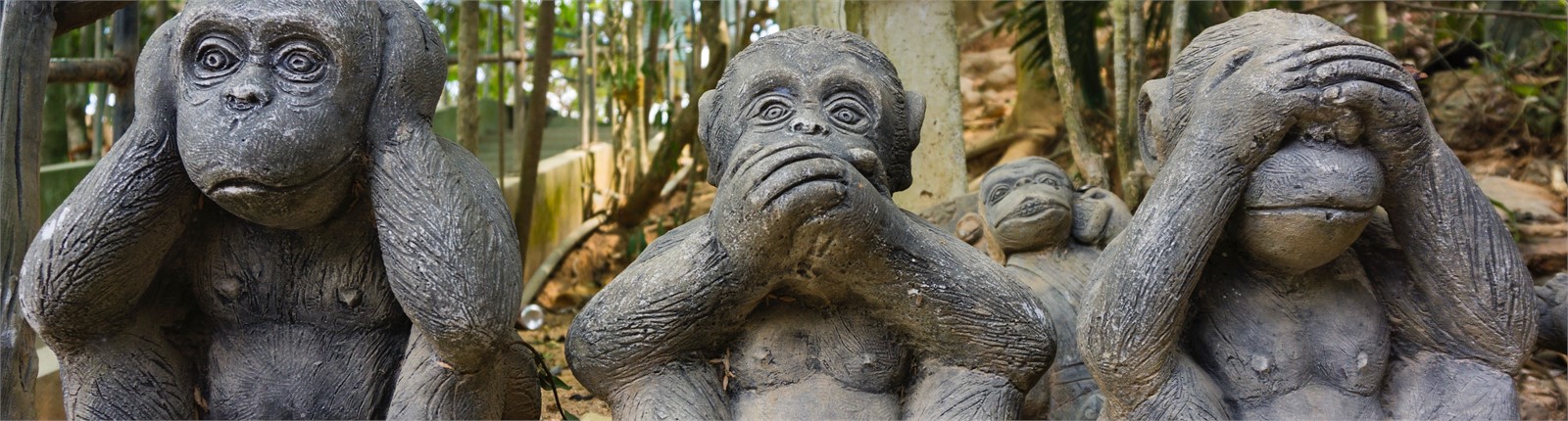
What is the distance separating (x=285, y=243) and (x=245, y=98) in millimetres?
388

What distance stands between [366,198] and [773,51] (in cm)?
77

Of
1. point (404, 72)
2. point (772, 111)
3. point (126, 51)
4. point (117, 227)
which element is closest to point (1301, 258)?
point (772, 111)

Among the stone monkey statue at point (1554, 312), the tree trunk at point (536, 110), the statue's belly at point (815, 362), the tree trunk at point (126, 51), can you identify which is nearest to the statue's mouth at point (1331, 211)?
the stone monkey statue at point (1554, 312)

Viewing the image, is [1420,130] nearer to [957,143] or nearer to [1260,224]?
[1260,224]

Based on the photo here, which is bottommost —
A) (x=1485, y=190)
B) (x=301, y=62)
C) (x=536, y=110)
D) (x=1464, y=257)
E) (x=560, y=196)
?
(x=560, y=196)

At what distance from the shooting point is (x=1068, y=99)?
4.30 m

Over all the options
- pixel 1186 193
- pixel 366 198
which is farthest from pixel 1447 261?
pixel 366 198

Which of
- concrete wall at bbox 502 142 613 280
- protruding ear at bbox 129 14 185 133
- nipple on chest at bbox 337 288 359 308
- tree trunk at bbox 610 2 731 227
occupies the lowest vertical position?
concrete wall at bbox 502 142 613 280

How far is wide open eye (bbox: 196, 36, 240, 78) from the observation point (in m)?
2.45

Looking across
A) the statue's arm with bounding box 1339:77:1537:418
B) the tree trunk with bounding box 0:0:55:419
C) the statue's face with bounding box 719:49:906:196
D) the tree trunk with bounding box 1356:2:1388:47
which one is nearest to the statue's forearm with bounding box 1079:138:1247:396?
the statue's arm with bounding box 1339:77:1537:418

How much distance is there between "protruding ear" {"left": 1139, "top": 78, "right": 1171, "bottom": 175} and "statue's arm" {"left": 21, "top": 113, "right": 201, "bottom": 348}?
1710 millimetres

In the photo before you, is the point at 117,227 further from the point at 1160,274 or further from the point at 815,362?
the point at 1160,274

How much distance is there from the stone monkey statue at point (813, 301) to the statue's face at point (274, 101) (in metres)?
0.52

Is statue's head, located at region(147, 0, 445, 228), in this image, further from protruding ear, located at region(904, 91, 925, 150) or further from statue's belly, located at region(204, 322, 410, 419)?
protruding ear, located at region(904, 91, 925, 150)
